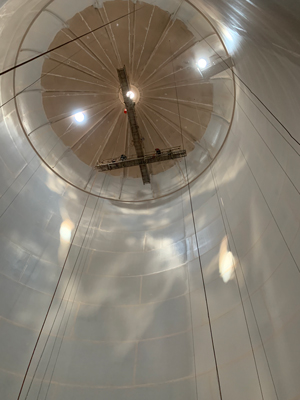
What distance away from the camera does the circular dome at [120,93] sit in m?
8.95

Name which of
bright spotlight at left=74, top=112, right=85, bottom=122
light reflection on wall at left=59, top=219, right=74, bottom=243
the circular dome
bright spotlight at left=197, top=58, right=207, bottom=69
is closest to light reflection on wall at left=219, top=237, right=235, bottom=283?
the circular dome

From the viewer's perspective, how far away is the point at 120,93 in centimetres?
1207

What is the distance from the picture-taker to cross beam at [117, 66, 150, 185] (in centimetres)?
1075

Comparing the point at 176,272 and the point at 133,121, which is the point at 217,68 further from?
the point at 176,272

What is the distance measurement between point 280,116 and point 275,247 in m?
2.38

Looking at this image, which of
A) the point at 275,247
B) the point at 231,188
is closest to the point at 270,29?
the point at 275,247

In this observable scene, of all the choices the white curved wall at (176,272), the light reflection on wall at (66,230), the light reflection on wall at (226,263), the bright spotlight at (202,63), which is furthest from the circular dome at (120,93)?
the light reflection on wall at (226,263)

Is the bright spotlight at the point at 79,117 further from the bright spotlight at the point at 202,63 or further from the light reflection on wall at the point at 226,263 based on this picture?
the light reflection on wall at the point at 226,263

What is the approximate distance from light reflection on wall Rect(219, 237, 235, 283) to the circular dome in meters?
3.60

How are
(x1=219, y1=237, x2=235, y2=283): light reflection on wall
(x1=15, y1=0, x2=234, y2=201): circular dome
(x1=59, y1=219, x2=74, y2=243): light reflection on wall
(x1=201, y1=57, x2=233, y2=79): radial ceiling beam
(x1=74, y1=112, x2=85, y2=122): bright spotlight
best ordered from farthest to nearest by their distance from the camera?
(x1=74, y1=112, x2=85, y2=122): bright spotlight → (x1=15, y1=0, x2=234, y2=201): circular dome → (x1=59, y1=219, x2=74, y2=243): light reflection on wall → (x1=201, y1=57, x2=233, y2=79): radial ceiling beam → (x1=219, y1=237, x2=235, y2=283): light reflection on wall

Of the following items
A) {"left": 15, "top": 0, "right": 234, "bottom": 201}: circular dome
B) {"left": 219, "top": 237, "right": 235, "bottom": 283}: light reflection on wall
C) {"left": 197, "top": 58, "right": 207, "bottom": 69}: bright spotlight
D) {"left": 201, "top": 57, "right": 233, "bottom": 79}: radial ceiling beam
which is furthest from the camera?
{"left": 197, "top": 58, "right": 207, "bottom": 69}: bright spotlight

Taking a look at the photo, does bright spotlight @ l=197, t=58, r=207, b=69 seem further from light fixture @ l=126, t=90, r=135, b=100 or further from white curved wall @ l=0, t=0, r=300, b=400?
light fixture @ l=126, t=90, r=135, b=100

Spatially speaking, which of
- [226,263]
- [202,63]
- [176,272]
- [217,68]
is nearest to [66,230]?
[176,272]

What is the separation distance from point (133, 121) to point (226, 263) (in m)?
6.99
